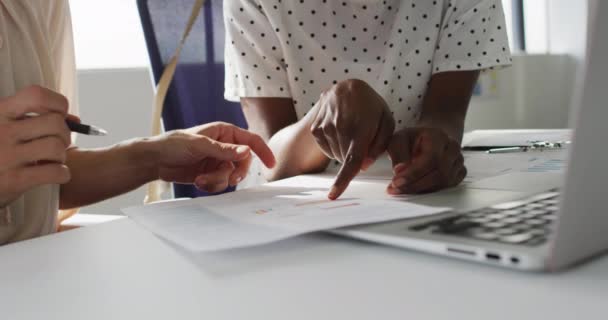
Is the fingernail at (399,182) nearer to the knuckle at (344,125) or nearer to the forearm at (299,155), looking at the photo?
the knuckle at (344,125)

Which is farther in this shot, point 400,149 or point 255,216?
point 400,149

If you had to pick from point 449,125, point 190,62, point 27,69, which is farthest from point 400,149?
point 190,62

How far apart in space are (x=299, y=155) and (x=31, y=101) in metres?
0.41

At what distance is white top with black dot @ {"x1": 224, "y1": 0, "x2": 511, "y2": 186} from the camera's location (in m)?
1.08

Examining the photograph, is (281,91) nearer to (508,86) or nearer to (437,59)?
(437,59)

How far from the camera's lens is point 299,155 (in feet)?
2.81

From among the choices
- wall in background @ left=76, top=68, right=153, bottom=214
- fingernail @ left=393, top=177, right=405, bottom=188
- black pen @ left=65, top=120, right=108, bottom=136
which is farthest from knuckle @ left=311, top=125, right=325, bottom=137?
wall in background @ left=76, top=68, right=153, bottom=214

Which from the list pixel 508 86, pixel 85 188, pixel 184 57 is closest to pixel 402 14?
pixel 184 57

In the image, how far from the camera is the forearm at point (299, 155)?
848 millimetres

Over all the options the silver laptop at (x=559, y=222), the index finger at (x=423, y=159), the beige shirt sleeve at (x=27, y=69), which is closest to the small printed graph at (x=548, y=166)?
the index finger at (x=423, y=159)

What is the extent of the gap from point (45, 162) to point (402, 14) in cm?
76

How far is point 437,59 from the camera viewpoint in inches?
43.5

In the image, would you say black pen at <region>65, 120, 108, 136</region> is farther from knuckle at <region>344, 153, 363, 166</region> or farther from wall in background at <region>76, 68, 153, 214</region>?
wall in background at <region>76, 68, 153, 214</region>

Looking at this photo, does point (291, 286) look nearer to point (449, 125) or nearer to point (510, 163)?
point (510, 163)
